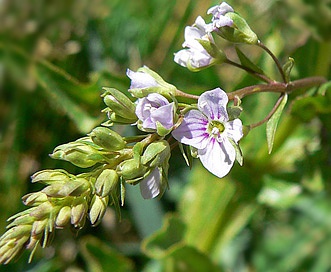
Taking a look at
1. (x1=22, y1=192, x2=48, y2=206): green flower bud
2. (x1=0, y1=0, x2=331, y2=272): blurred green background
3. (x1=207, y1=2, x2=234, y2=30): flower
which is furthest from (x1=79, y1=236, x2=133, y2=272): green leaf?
(x1=207, y1=2, x2=234, y2=30): flower

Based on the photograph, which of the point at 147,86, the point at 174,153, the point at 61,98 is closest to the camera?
the point at 147,86

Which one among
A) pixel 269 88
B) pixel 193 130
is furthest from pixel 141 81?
pixel 269 88

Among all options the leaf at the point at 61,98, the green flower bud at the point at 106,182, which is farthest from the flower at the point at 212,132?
the leaf at the point at 61,98

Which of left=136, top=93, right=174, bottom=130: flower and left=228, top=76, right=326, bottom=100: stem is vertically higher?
left=136, top=93, right=174, bottom=130: flower

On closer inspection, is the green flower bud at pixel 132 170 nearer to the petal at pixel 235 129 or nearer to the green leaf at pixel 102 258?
the petal at pixel 235 129

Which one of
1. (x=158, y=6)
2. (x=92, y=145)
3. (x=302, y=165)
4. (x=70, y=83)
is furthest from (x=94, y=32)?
(x=92, y=145)

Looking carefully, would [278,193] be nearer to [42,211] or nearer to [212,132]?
[212,132]

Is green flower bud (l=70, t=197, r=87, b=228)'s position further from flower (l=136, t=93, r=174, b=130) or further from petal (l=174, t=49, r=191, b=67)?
petal (l=174, t=49, r=191, b=67)
